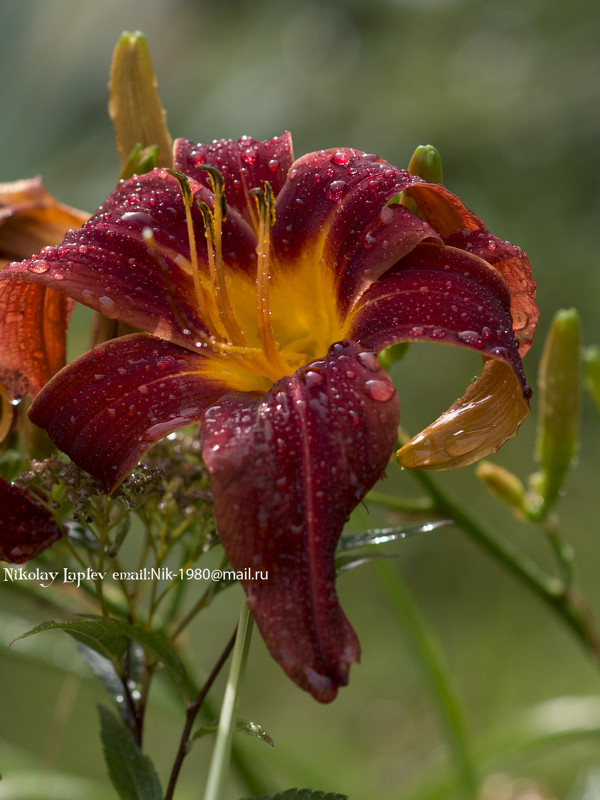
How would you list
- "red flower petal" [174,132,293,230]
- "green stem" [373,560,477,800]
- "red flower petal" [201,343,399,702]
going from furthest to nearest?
"green stem" [373,560,477,800], "red flower petal" [174,132,293,230], "red flower petal" [201,343,399,702]

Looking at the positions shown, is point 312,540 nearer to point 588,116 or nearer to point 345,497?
point 345,497

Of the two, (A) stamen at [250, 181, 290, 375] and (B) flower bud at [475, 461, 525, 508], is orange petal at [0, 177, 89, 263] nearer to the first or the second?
(A) stamen at [250, 181, 290, 375]

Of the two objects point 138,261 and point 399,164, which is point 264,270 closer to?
point 138,261

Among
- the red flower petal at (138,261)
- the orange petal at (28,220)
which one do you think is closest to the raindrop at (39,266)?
the red flower petal at (138,261)

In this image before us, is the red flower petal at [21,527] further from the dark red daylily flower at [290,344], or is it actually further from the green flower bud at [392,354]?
the green flower bud at [392,354]

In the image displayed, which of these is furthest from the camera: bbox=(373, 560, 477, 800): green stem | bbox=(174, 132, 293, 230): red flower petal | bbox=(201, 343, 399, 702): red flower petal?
bbox=(373, 560, 477, 800): green stem

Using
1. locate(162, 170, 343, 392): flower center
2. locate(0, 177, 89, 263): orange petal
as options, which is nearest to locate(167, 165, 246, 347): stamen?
locate(162, 170, 343, 392): flower center

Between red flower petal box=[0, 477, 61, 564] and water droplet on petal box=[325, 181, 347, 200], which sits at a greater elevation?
water droplet on petal box=[325, 181, 347, 200]

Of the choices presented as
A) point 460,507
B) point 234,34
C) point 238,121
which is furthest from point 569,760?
point 234,34
